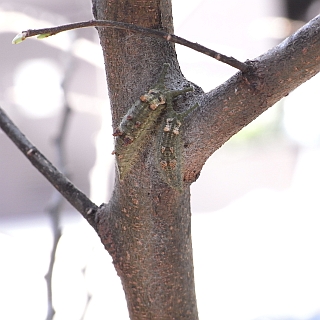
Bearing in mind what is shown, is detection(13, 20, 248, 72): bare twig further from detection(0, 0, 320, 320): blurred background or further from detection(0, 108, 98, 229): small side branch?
detection(0, 0, 320, 320): blurred background

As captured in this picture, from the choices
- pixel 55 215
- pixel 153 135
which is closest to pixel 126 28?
pixel 153 135

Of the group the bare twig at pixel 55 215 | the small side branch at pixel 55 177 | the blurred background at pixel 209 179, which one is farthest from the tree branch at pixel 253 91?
the blurred background at pixel 209 179

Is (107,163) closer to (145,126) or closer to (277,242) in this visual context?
(145,126)

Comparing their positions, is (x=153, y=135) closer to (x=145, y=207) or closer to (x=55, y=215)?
(x=145, y=207)

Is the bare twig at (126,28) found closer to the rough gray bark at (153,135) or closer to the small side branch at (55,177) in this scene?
the rough gray bark at (153,135)

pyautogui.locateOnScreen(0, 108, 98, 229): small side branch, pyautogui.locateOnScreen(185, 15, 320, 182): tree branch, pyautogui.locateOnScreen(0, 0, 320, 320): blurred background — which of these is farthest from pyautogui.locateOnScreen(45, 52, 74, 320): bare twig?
pyautogui.locateOnScreen(0, 0, 320, 320): blurred background

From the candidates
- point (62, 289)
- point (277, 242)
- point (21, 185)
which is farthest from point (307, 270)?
point (21, 185)
